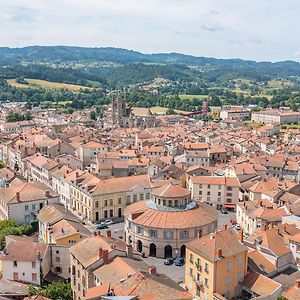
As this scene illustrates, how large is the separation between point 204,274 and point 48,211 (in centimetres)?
3338

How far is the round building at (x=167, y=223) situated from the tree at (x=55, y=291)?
17857 millimetres

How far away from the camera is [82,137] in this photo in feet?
556

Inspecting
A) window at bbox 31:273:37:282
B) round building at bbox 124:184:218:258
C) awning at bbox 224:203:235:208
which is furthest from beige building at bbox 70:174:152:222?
window at bbox 31:273:37:282

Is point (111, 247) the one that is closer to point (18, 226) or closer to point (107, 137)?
point (18, 226)

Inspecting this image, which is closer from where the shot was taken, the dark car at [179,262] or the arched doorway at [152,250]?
the dark car at [179,262]

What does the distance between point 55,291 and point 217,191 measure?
52.7 m

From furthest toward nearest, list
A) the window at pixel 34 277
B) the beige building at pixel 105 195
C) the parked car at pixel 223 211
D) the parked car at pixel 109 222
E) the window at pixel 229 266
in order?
the parked car at pixel 223 211
the beige building at pixel 105 195
the parked car at pixel 109 222
the window at pixel 34 277
the window at pixel 229 266

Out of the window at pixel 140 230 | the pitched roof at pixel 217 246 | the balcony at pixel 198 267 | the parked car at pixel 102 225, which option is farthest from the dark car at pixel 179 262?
the parked car at pixel 102 225

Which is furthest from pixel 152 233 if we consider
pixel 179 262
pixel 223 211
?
pixel 223 211

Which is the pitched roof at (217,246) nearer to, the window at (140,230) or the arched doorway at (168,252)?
the arched doorway at (168,252)

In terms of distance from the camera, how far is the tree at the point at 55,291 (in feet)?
186

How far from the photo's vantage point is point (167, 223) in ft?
249

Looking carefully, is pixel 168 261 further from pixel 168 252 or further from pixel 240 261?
pixel 240 261

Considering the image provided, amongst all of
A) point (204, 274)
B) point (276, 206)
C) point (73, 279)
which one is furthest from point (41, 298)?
point (276, 206)
